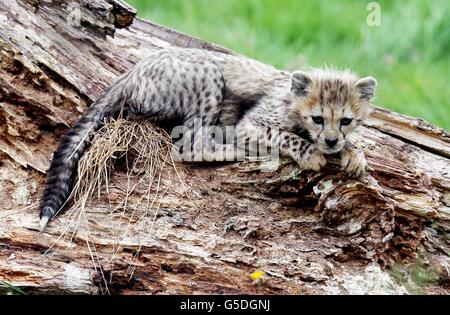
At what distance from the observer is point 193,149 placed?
567cm

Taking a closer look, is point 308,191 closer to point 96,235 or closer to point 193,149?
point 193,149

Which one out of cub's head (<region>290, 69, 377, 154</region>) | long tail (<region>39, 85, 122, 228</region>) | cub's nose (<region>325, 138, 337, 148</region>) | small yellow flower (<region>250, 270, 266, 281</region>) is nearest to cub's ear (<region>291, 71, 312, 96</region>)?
cub's head (<region>290, 69, 377, 154</region>)

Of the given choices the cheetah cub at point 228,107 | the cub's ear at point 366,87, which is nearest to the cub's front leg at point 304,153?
the cheetah cub at point 228,107

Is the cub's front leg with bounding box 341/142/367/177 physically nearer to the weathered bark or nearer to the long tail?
the weathered bark

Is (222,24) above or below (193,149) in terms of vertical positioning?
above

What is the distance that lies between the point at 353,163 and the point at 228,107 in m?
1.13

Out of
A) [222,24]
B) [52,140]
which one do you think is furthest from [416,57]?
[52,140]

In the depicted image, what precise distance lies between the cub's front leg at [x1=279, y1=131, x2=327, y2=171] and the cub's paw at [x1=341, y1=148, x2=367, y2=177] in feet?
0.41

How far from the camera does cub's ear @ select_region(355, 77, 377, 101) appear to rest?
5.58 m

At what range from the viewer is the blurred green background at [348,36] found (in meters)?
8.78

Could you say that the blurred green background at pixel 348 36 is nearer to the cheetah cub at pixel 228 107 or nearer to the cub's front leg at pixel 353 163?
the cheetah cub at pixel 228 107

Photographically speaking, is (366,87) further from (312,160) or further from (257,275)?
(257,275)
